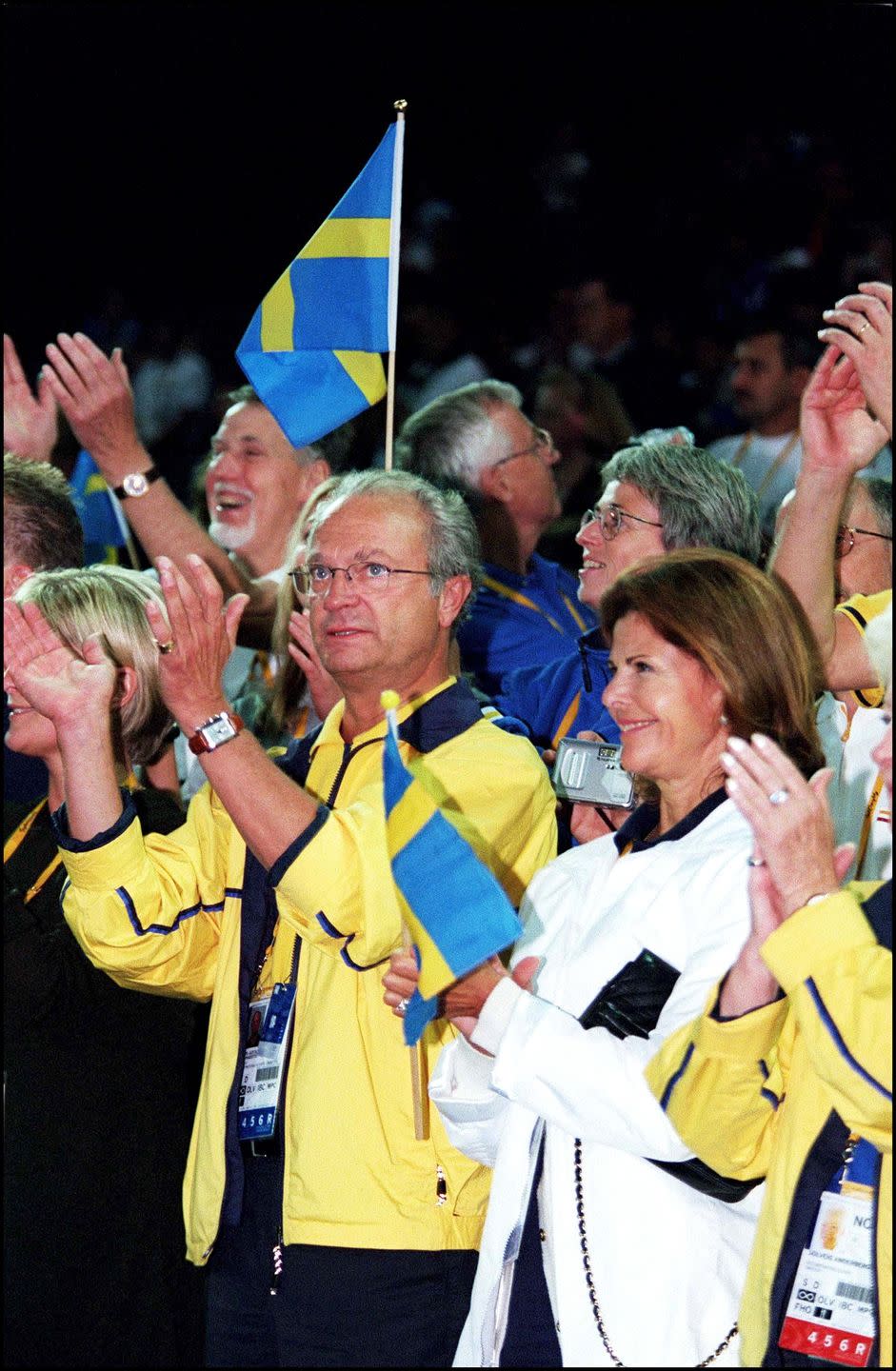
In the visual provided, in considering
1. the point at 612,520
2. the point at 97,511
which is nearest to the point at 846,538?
the point at 612,520

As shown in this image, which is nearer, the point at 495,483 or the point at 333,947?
the point at 333,947

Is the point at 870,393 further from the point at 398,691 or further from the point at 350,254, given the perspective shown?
the point at 350,254

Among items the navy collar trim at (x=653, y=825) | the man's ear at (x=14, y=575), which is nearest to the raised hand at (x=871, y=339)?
the navy collar trim at (x=653, y=825)

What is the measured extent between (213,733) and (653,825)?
1.95ft

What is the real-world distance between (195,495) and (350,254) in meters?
1.91

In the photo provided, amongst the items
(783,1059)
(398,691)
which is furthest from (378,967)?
(783,1059)

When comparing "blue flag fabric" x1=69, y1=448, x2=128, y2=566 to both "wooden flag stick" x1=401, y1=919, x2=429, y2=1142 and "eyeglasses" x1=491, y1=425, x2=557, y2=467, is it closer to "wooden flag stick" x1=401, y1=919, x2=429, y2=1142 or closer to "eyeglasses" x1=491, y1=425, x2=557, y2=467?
"eyeglasses" x1=491, y1=425, x2=557, y2=467

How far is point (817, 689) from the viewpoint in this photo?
8.29ft

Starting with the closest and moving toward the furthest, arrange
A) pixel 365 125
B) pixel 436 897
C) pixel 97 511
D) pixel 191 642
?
1. pixel 436 897
2. pixel 191 642
3. pixel 97 511
4. pixel 365 125

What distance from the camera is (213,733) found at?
232 cm

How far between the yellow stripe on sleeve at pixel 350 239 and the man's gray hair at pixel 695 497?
56 centimetres

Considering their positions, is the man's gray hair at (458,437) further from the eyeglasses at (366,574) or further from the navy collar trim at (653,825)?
the navy collar trim at (653,825)

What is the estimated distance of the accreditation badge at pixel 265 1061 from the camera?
2422 millimetres

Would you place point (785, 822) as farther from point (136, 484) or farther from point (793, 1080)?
point (136, 484)
